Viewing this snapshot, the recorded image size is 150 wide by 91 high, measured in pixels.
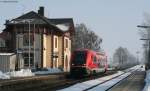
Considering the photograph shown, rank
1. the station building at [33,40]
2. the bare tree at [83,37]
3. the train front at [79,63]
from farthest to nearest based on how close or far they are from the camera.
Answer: the bare tree at [83,37], the station building at [33,40], the train front at [79,63]

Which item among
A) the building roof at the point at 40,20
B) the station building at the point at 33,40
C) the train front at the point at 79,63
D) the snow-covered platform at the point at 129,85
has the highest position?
the building roof at the point at 40,20

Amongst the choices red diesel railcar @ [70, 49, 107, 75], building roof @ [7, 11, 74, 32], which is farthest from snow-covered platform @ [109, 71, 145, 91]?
building roof @ [7, 11, 74, 32]

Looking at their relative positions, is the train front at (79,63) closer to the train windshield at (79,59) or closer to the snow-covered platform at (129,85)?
the train windshield at (79,59)

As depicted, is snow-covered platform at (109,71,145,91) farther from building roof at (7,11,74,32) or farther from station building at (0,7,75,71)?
building roof at (7,11,74,32)

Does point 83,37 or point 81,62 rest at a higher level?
point 83,37

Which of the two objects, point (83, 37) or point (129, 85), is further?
point (83, 37)

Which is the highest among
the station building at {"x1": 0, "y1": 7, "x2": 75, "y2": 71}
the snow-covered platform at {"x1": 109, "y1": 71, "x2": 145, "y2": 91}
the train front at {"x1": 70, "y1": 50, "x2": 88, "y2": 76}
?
the station building at {"x1": 0, "y1": 7, "x2": 75, "y2": 71}

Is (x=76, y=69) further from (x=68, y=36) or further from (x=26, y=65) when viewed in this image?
(x=68, y=36)

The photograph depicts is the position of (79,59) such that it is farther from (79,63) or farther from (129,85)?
(129,85)

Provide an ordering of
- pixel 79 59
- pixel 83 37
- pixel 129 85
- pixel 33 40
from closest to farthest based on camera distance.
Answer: pixel 129 85 < pixel 79 59 < pixel 33 40 < pixel 83 37

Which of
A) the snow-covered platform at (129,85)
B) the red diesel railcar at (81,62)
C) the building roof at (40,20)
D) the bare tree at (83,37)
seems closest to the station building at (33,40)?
the building roof at (40,20)

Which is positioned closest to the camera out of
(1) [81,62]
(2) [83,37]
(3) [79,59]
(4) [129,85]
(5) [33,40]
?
(4) [129,85]

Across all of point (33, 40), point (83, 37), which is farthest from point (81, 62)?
point (83, 37)

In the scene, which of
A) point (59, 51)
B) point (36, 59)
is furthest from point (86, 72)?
point (59, 51)
